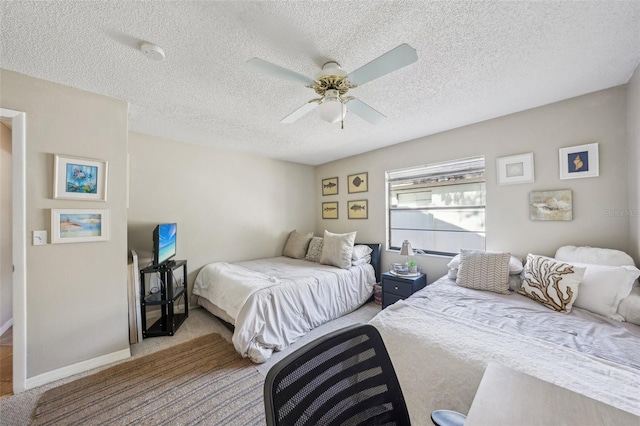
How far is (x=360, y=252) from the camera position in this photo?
140 inches

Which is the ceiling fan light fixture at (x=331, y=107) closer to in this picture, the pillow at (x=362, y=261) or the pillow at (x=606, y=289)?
the pillow at (x=606, y=289)

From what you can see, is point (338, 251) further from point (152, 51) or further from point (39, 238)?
point (39, 238)

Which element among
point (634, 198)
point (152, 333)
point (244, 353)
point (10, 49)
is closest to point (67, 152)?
point (10, 49)

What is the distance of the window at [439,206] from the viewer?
296 centimetres

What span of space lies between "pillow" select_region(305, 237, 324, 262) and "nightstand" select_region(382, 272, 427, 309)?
1.14 meters

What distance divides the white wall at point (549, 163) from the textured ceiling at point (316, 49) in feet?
0.66

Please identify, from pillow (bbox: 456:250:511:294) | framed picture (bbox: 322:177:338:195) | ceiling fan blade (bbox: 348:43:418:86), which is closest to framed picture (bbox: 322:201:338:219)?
framed picture (bbox: 322:177:338:195)

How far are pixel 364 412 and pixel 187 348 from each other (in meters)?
2.32

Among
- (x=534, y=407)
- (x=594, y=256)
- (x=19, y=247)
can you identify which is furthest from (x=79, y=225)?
(x=594, y=256)

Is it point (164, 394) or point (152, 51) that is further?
point (164, 394)

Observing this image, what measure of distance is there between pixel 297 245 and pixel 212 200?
155cm

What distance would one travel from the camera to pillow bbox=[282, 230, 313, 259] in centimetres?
407

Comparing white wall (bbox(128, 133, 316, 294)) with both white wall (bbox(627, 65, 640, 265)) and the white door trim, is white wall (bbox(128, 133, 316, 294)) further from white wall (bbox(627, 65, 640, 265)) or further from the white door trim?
white wall (bbox(627, 65, 640, 265))

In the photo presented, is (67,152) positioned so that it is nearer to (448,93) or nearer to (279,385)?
(279,385)
